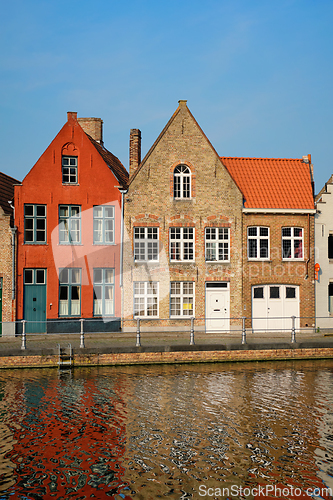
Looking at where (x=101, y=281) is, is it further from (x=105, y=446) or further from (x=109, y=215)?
(x=105, y=446)

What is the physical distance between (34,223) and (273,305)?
1272 cm

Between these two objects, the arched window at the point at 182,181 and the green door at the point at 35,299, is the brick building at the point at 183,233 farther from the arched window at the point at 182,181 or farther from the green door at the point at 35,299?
the green door at the point at 35,299

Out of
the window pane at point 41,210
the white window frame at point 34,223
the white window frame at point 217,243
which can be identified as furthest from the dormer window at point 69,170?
the white window frame at point 217,243

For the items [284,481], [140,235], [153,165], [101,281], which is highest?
[153,165]

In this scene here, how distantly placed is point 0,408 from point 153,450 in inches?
197

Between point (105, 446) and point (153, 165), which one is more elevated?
point (153, 165)

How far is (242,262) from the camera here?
988 inches

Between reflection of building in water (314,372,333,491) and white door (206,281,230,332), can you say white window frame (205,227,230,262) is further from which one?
reflection of building in water (314,372,333,491)

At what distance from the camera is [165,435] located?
36.3 feet

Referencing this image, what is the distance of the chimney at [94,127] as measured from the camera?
3012cm

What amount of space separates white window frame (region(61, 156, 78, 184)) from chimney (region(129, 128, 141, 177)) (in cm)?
351

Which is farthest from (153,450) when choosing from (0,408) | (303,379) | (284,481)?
(303,379)

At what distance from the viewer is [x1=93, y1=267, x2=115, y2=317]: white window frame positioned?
2503cm

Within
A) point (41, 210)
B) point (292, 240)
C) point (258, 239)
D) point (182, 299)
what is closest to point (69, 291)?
point (41, 210)
